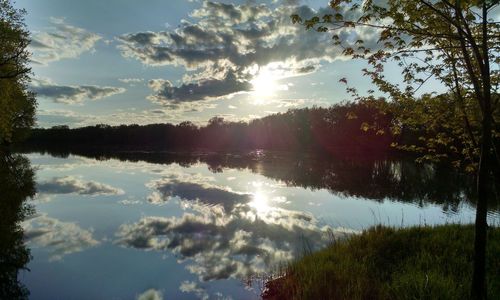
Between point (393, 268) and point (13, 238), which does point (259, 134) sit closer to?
point (13, 238)

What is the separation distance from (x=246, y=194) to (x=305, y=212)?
24.9 ft

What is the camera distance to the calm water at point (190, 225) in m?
10.7

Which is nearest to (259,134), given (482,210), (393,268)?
(393,268)

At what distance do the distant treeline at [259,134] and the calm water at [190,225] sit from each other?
44.3m

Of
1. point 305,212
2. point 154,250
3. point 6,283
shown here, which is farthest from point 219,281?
point 305,212

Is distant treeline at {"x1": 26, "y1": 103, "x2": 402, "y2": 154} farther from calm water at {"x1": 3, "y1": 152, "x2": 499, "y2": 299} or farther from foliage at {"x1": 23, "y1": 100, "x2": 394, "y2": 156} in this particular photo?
calm water at {"x1": 3, "y1": 152, "x2": 499, "y2": 299}

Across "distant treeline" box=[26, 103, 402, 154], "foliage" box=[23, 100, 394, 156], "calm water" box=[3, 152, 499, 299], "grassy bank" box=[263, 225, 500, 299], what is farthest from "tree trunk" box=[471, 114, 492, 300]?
"distant treeline" box=[26, 103, 402, 154]

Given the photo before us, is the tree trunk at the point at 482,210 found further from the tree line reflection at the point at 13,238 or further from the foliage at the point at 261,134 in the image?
the foliage at the point at 261,134

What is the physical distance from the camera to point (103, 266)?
39.3ft

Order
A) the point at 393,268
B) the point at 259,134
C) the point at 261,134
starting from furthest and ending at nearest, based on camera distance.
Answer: the point at 259,134 → the point at 261,134 → the point at 393,268

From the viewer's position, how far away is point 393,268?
30.1 feet

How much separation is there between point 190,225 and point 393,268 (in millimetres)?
10496

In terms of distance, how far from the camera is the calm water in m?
10.7

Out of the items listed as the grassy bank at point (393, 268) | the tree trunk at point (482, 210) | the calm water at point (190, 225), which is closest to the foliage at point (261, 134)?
the calm water at point (190, 225)
